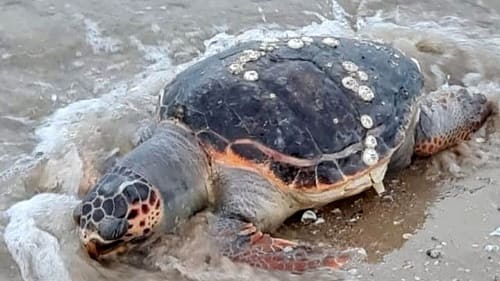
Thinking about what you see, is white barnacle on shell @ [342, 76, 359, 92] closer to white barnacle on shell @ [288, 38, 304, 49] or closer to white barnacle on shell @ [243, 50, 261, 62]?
white barnacle on shell @ [288, 38, 304, 49]

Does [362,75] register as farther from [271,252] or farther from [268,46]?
[271,252]

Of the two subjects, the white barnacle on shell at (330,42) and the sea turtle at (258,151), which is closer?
the sea turtle at (258,151)

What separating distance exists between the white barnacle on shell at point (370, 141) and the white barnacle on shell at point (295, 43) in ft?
1.91

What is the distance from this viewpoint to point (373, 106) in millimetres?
4195

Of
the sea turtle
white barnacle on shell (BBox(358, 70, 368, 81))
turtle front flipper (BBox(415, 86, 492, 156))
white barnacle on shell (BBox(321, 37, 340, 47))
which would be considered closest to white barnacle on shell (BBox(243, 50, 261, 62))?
the sea turtle

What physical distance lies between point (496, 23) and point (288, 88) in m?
2.54

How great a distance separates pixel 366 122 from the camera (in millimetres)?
4133

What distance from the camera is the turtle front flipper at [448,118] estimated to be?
178 inches

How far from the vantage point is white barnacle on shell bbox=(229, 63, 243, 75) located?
4.16 metres

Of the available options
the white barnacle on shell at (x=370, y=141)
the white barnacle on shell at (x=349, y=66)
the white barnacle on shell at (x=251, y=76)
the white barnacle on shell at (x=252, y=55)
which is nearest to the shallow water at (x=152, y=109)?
the white barnacle on shell at (x=370, y=141)

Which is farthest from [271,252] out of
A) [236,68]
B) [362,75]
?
[362,75]

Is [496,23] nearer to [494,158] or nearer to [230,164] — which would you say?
[494,158]

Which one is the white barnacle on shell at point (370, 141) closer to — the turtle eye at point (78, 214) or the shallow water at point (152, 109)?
the shallow water at point (152, 109)

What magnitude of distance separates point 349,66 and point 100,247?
1.46m
